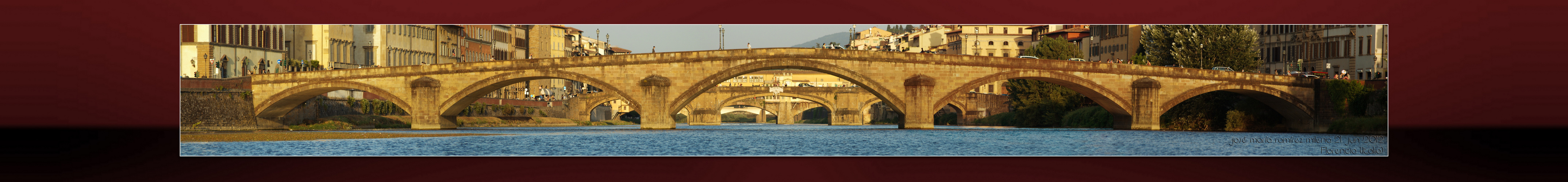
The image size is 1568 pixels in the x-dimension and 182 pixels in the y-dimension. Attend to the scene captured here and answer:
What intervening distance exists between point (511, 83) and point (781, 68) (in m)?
10.4

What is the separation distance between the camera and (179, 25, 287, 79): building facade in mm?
24297

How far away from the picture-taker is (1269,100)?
146 feet

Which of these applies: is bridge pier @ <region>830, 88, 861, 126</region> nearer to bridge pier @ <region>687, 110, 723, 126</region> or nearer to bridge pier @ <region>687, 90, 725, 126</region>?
bridge pier @ <region>687, 90, 725, 126</region>

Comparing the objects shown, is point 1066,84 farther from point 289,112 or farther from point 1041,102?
point 289,112

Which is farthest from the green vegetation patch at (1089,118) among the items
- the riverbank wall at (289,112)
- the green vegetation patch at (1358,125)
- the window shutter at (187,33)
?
the window shutter at (187,33)

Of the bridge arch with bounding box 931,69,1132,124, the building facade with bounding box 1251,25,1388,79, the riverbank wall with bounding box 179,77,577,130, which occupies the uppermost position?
the building facade with bounding box 1251,25,1388,79

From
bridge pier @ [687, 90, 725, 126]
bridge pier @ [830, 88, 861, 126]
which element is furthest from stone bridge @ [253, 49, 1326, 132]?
bridge pier @ [830, 88, 861, 126]

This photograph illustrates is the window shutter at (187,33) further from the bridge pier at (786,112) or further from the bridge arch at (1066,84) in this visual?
the bridge pier at (786,112)

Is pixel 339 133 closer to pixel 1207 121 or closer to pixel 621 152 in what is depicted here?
pixel 621 152

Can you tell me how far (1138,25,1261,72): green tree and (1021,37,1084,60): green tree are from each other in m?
17.9

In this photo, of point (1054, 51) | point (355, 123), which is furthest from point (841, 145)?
point (1054, 51)

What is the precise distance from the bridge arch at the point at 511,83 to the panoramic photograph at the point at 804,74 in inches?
2.8

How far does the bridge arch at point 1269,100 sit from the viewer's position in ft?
129
